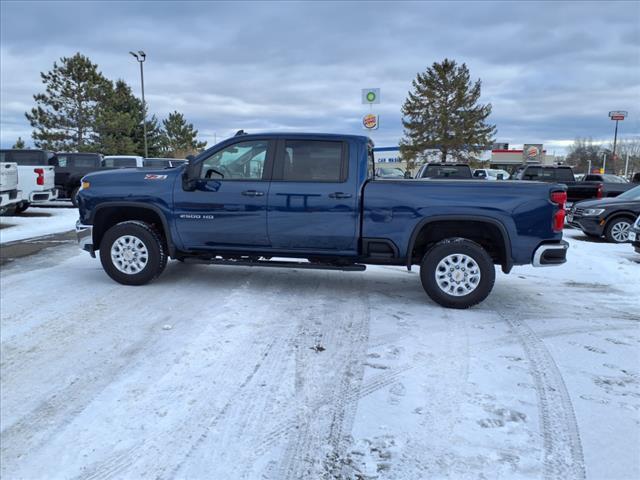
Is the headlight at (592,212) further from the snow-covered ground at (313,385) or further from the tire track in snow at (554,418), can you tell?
the tire track in snow at (554,418)

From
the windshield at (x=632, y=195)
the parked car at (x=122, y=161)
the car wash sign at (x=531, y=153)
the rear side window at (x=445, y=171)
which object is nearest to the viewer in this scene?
the windshield at (x=632, y=195)

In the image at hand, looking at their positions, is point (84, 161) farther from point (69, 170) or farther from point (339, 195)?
point (339, 195)

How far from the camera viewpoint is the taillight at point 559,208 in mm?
4809

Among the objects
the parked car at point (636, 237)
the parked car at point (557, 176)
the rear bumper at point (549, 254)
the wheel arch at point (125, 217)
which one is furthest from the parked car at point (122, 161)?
the rear bumper at point (549, 254)

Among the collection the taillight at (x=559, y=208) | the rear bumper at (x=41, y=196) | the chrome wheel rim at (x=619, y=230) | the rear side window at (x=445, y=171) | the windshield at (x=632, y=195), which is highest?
the rear side window at (x=445, y=171)

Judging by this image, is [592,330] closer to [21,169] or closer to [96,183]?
[96,183]

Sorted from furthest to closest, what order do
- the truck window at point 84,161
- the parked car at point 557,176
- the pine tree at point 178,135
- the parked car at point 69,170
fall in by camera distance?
the pine tree at point 178,135 → the truck window at point 84,161 → the parked car at point 69,170 → the parked car at point 557,176

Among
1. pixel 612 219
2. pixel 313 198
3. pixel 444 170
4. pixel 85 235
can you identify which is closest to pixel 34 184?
pixel 85 235

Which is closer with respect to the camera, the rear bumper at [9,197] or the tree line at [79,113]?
the rear bumper at [9,197]

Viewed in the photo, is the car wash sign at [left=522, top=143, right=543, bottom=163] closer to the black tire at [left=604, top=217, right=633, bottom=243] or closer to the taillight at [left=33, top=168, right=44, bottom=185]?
the black tire at [left=604, top=217, right=633, bottom=243]

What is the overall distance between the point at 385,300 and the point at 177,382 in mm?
2721

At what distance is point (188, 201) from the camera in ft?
18.1

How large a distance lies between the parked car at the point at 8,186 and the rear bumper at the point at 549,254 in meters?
11.1

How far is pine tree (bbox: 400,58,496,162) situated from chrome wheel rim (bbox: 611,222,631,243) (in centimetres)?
3046
